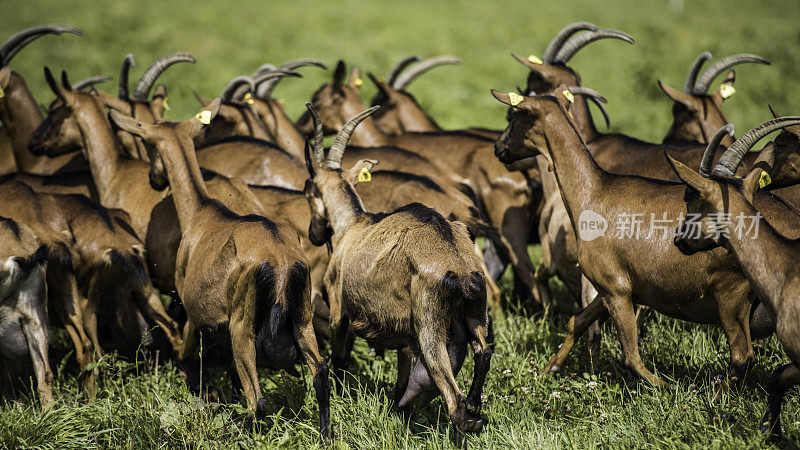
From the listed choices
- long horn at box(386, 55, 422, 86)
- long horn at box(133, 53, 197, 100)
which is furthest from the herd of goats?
long horn at box(386, 55, 422, 86)

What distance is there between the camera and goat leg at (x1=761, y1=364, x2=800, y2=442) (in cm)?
459

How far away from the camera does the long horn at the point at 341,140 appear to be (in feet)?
21.5

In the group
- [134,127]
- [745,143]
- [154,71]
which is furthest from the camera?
[154,71]

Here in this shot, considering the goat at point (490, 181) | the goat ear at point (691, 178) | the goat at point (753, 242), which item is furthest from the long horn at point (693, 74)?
the goat ear at point (691, 178)

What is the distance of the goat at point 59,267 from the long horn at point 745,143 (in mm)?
4800

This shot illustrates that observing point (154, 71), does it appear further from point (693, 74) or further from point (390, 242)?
point (693, 74)

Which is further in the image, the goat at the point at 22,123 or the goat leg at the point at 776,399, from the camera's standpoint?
the goat at the point at 22,123

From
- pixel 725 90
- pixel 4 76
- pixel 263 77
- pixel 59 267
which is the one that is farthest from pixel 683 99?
pixel 4 76

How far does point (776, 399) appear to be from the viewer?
4.66m

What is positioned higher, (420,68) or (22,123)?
(420,68)

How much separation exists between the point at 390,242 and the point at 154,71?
502 cm

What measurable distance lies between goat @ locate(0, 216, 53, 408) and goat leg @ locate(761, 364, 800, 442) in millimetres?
4816

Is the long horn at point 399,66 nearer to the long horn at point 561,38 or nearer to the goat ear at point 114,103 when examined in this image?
the long horn at point 561,38

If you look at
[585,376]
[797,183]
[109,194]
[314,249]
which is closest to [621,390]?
[585,376]
